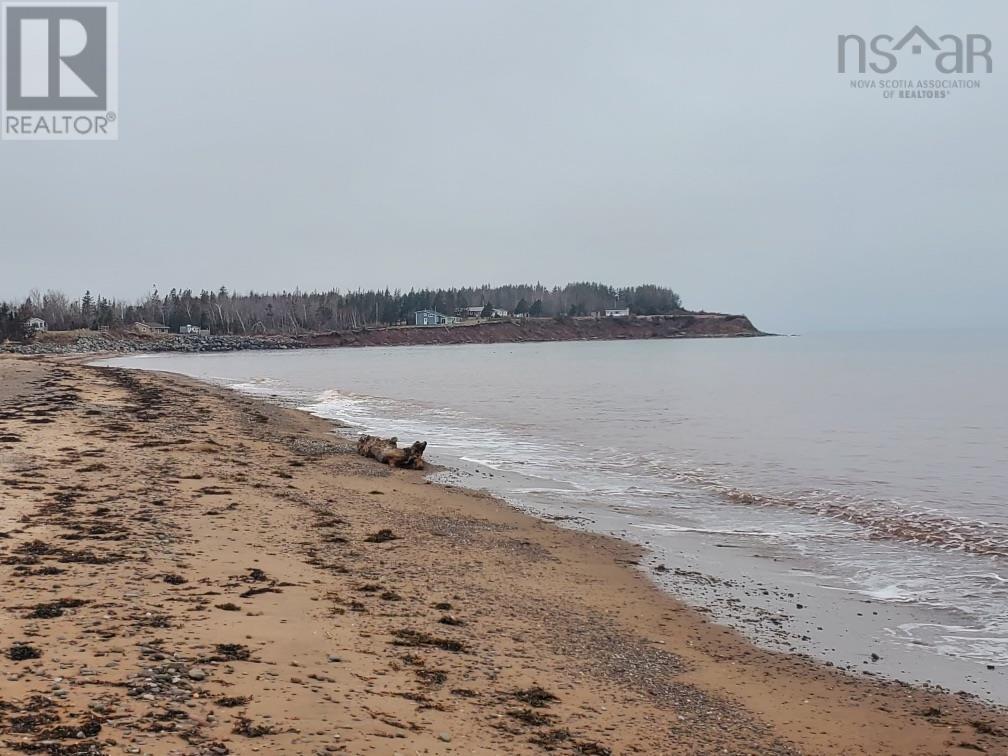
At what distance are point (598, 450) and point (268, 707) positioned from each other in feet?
51.0

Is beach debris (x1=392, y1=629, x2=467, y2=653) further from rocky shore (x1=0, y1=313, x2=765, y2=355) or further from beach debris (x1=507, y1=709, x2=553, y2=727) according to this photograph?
rocky shore (x1=0, y1=313, x2=765, y2=355)

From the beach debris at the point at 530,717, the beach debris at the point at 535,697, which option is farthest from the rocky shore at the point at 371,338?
the beach debris at the point at 530,717

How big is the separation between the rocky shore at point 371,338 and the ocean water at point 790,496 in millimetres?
64651

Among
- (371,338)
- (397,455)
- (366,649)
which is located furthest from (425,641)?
(371,338)

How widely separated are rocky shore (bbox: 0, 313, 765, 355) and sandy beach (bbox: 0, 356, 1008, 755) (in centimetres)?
7322

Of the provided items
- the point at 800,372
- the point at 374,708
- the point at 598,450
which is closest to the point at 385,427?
the point at 598,450

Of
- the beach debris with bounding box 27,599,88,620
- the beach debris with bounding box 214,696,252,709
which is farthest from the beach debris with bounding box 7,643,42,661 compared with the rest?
the beach debris with bounding box 214,696,252,709

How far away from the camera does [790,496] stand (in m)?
13.8

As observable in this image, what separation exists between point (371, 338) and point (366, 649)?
148 m

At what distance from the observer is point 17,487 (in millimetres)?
9039

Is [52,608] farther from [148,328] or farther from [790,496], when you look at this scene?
[148,328]

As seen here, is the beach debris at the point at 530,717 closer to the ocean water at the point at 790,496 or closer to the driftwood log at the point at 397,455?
the ocean water at the point at 790,496

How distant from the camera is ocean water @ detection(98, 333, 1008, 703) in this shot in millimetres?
7047

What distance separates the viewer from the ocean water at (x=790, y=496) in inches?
277
